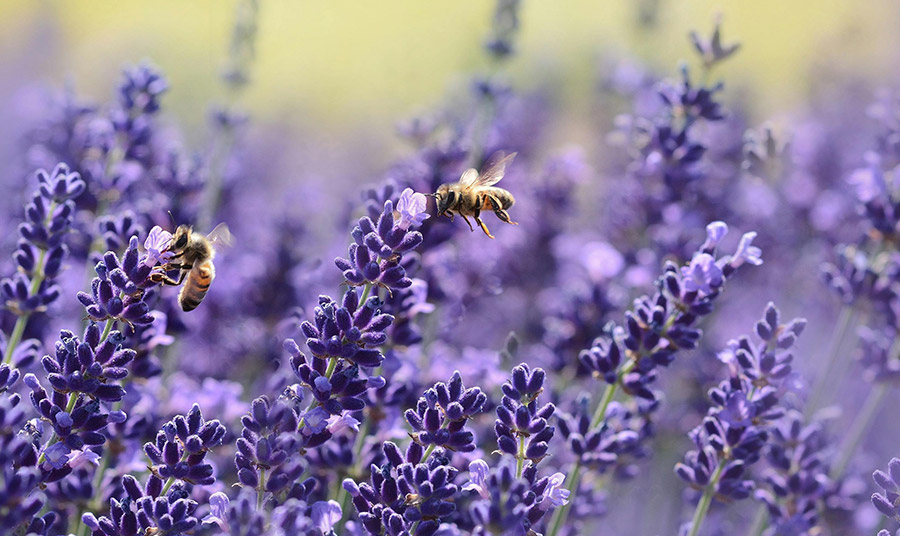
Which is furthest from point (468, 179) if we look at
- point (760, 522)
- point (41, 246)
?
point (760, 522)

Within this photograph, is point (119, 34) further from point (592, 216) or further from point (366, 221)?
point (366, 221)

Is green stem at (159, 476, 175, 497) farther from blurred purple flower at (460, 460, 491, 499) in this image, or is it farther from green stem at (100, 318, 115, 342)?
blurred purple flower at (460, 460, 491, 499)

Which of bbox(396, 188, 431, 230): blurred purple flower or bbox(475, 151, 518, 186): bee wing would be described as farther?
bbox(475, 151, 518, 186): bee wing

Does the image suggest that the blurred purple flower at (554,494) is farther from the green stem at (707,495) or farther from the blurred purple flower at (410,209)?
the blurred purple flower at (410,209)

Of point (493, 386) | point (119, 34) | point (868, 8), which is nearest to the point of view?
point (493, 386)

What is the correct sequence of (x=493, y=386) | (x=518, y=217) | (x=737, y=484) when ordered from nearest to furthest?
Answer: 1. (x=737, y=484)
2. (x=493, y=386)
3. (x=518, y=217)

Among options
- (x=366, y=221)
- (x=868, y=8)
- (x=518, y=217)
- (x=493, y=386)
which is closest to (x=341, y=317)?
(x=366, y=221)

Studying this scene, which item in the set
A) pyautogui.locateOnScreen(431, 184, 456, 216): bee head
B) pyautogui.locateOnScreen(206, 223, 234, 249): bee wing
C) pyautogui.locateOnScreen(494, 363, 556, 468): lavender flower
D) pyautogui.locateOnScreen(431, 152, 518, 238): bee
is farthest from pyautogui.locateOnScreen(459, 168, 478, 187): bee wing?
pyautogui.locateOnScreen(494, 363, 556, 468): lavender flower
